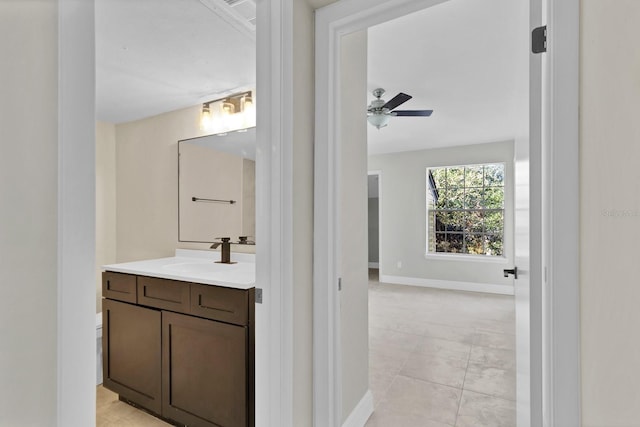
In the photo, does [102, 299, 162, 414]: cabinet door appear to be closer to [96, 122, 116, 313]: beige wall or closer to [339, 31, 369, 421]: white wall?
[339, 31, 369, 421]: white wall

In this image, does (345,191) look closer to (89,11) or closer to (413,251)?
Result: (89,11)

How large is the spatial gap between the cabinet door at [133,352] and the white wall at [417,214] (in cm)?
486

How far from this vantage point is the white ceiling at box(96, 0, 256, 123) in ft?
5.27

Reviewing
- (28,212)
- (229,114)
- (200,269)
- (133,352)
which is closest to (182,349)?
(133,352)

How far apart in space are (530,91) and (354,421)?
181 cm

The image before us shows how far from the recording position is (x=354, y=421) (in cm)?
182

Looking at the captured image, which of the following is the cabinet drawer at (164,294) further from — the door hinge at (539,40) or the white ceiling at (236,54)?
the door hinge at (539,40)

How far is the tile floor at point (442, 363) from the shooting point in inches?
80.6

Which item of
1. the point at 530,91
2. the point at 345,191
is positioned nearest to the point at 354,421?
the point at 345,191

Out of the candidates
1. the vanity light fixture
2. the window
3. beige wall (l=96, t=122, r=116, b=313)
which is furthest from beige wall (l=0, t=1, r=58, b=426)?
the window

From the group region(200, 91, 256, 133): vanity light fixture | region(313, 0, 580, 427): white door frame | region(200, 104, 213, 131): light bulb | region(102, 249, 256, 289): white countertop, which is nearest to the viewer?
region(313, 0, 580, 427): white door frame

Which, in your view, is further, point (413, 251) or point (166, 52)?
point (413, 251)
